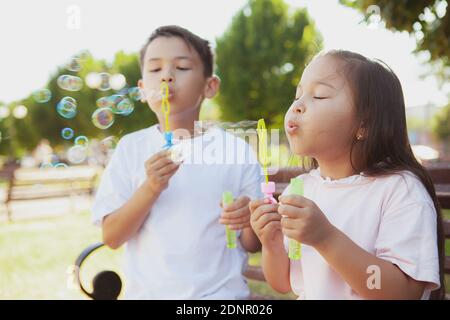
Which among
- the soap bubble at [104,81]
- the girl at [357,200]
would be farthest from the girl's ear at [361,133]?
the soap bubble at [104,81]

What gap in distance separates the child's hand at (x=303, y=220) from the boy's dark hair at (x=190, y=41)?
0.56 metres

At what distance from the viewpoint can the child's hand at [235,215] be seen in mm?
A: 1028

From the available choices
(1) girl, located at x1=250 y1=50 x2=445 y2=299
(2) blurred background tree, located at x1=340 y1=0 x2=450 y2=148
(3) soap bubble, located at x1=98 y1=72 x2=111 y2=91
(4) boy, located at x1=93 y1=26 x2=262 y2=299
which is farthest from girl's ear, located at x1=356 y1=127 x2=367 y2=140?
(2) blurred background tree, located at x1=340 y1=0 x2=450 y2=148

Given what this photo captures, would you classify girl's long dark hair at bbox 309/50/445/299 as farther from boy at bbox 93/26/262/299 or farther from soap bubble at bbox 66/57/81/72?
soap bubble at bbox 66/57/81/72

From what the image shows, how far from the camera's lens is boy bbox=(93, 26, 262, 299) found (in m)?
1.16

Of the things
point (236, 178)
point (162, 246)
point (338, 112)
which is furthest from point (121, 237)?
point (338, 112)

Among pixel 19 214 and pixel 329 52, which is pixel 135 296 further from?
pixel 19 214

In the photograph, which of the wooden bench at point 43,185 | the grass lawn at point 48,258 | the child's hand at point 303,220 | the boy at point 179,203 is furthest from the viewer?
the wooden bench at point 43,185

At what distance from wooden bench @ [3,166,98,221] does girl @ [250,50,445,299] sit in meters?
5.99

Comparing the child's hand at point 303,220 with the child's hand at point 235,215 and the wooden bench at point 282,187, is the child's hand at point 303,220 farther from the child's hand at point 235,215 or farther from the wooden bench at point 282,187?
the wooden bench at point 282,187

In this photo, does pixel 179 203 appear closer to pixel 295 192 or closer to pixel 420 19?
pixel 295 192

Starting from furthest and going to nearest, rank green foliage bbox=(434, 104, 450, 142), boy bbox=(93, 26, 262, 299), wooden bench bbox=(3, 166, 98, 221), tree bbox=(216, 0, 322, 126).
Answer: green foliage bbox=(434, 104, 450, 142) → tree bbox=(216, 0, 322, 126) → wooden bench bbox=(3, 166, 98, 221) → boy bbox=(93, 26, 262, 299)

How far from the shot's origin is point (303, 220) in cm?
76
